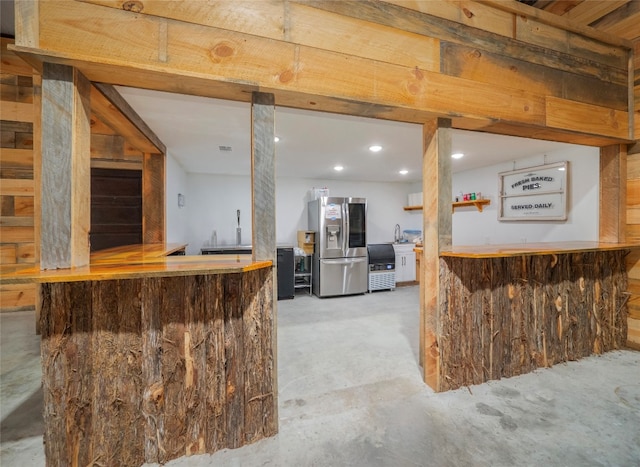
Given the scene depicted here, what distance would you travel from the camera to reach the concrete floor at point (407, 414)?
145 cm

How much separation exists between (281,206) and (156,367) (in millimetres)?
4294

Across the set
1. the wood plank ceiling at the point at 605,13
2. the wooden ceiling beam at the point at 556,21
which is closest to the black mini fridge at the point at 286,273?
the wooden ceiling beam at the point at 556,21

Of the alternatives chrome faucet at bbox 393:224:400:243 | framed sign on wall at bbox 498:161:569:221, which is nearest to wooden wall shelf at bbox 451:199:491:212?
framed sign on wall at bbox 498:161:569:221

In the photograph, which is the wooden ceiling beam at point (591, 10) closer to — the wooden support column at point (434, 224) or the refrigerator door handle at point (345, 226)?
the wooden support column at point (434, 224)

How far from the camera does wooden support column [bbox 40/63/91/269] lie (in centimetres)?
123

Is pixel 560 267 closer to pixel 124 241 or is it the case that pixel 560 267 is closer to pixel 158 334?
pixel 158 334

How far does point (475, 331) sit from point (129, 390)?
7.03 ft

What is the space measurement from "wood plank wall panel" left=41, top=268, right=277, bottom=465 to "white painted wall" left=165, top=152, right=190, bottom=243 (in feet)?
7.50

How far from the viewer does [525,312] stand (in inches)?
88.1

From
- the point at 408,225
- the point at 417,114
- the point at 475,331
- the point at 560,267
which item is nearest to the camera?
the point at 417,114

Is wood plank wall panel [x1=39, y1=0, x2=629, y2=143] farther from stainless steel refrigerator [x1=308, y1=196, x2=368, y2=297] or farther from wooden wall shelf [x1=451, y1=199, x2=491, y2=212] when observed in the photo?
stainless steel refrigerator [x1=308, y1=196, x2=368, y2=297]

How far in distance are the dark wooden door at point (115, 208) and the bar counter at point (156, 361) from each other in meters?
2.84

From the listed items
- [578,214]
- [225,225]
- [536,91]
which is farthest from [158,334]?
[578,214]

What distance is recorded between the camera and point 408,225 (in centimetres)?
647
